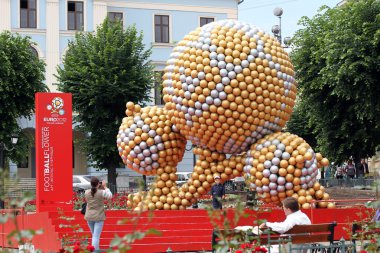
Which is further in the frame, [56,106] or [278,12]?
[278,12]

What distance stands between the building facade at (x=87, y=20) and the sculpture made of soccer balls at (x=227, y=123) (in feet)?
76.9

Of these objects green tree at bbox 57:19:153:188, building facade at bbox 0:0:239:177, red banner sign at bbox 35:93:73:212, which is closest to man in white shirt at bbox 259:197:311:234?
red banner sign at bbox 35:93:73:212

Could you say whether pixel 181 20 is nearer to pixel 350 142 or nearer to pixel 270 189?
pixel 350 142

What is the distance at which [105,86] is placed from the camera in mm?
31812

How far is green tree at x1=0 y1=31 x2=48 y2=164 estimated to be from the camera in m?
33.0

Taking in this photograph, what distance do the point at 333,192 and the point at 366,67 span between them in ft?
16.8

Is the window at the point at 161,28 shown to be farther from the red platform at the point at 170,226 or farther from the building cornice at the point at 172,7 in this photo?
the red platform at the point at 170,226

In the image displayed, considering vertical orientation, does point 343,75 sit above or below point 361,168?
above

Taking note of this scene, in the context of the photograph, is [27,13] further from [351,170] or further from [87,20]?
[351,170]

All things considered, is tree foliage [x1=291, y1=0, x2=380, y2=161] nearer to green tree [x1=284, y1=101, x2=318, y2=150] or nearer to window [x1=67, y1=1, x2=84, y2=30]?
green tree [x1=284, y1=101, x2=318, y2=150]

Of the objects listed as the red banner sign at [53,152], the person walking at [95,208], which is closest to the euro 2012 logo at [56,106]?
the red banner sign at [53,152]

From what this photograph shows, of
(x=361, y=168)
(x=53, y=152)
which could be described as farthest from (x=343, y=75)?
(x=53, y=152)

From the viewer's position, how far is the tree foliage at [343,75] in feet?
86.9

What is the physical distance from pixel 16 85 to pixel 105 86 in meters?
4.43
